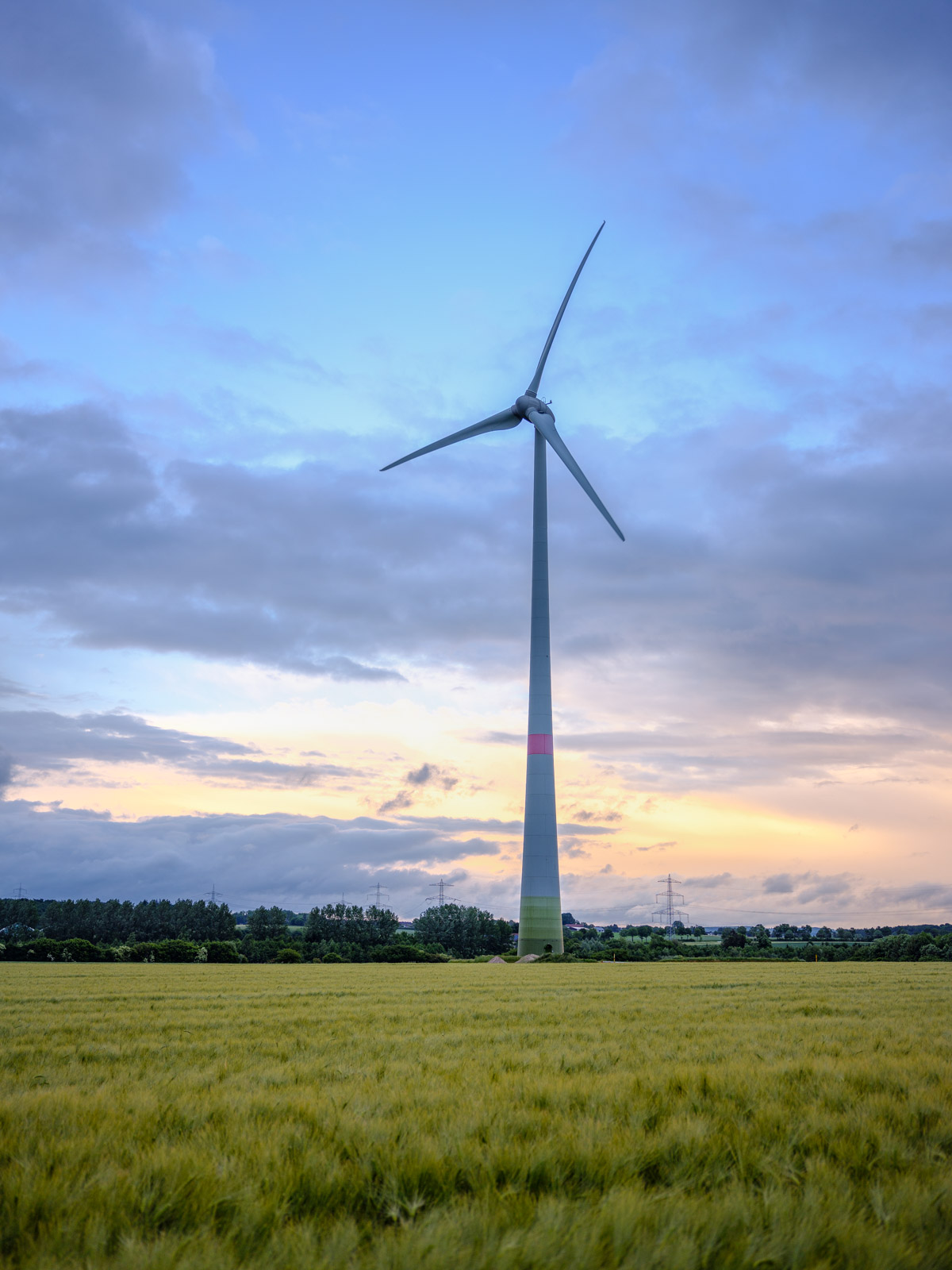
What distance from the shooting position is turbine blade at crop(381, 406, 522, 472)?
65.5 metres

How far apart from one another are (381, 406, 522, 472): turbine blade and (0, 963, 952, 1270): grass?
58.0m

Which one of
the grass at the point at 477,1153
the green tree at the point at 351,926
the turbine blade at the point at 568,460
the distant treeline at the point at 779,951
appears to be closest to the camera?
the grass at the point at 477,1153

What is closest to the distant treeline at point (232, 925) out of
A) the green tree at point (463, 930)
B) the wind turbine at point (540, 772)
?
the green tree at point (463, 930)

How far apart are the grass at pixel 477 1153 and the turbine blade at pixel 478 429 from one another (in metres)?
58.0

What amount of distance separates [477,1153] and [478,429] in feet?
220

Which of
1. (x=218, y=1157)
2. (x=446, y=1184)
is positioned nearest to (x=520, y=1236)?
(x=446, y=1184)

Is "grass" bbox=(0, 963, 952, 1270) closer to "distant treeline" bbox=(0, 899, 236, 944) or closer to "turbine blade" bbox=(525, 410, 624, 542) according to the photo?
"turbine blade" bbox=(525, 410, 624, 542)

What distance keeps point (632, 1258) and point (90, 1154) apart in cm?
342

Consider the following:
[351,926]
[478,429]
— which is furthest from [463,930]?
[478,429]

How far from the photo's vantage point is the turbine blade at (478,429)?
65.5m

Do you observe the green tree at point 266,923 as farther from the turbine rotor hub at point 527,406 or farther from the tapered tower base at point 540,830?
the turbine rotor hub at point 527,406

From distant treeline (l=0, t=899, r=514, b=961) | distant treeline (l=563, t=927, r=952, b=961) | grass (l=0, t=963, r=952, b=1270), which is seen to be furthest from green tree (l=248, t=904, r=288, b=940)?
grass (l=0, t=963, r=952, b=1270)

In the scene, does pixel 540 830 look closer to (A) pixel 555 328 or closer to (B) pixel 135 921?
(A) pixel 555 328

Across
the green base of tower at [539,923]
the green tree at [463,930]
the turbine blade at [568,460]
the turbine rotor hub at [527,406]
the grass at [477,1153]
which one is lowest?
the green tree at [463,930]
